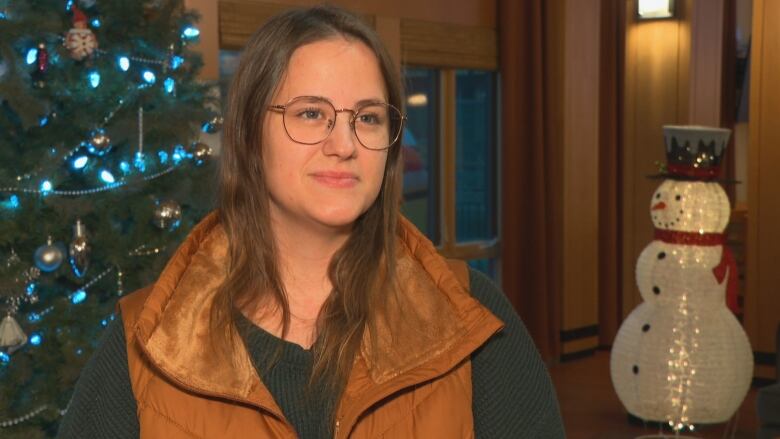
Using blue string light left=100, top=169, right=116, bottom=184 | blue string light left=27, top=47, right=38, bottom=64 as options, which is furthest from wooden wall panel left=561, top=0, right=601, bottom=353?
blue string light left=27, top=47, right=38, bottom=64

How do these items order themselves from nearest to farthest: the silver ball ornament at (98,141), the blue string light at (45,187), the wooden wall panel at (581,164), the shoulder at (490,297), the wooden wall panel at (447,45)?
1. the shoulder at (490,297)
2. the blue string light at (45,187)
3. the silver ball ornament at (98,141)
4. the wooden wall panel at (447,45)
5. the wooden wall panel at (581,164)

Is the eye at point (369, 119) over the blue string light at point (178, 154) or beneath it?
over

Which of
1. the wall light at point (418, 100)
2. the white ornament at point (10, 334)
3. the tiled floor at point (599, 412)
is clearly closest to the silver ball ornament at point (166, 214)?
the white ornament at point (10, 334)

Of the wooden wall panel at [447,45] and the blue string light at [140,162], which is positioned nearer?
the blue string light at [140,162]

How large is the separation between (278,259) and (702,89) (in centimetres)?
742

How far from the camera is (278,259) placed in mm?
1567

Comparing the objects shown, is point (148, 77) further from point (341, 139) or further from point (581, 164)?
point (581, 164)

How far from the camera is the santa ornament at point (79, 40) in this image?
3402 mm

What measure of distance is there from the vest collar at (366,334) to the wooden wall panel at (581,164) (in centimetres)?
600

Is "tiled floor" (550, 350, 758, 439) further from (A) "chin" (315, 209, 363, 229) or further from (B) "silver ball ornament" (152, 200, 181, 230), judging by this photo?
(A) "chin" (315, 209, 363, 229)

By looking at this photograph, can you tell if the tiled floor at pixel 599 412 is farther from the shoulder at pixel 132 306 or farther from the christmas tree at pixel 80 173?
the shoulder at pixel 132 306

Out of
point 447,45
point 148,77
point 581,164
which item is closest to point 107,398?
point 148,77

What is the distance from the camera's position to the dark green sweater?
56.9 inches

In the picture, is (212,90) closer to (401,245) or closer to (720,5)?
(401,245)
